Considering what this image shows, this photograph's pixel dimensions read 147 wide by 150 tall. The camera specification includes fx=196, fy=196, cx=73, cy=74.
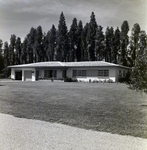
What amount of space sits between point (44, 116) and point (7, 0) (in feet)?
13.5

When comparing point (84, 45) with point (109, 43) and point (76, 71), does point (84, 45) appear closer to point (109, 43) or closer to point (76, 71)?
point (109, 43)

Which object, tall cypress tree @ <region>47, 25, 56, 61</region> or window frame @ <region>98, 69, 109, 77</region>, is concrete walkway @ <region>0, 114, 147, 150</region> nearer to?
window frame @ <region>98, 69, 109, 77</region>

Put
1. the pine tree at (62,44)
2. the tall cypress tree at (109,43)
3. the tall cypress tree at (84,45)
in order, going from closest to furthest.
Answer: the pine tree at (62,44) → the tall cypress tree at (109,43) → the tall cypress tree at (84,45)

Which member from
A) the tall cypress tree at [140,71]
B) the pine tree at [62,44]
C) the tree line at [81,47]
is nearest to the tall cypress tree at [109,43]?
the tree line at [81,47]

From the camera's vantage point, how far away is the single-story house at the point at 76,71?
28.8 meters

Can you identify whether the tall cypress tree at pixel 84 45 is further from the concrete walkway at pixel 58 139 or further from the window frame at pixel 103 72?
the concrete walkway at pixel 58 139

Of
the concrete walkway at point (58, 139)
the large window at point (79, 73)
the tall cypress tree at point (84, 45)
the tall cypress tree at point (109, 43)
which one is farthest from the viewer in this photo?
the tall cypress tree at point (84, 45)

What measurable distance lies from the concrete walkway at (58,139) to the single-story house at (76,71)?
23305mm

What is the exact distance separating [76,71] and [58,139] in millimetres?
26520

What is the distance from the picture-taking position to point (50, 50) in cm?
3716

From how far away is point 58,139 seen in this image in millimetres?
4734

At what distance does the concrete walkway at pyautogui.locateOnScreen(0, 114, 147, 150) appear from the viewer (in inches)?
167

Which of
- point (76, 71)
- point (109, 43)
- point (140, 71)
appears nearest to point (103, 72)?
point (76, 71)

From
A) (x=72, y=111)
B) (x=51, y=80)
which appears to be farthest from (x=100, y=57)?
(x=72, y=111)
